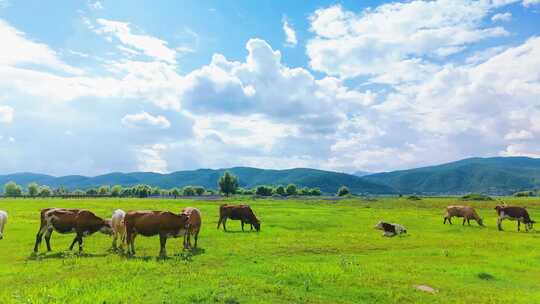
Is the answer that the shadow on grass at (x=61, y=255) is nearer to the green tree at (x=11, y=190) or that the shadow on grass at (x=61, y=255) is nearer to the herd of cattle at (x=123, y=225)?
the herd of cattle at (x=123, y=225)

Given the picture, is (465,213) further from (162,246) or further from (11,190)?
(11,190)

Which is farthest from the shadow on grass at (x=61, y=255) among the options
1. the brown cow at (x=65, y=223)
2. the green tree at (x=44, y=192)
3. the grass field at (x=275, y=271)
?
the green tree at (x=44, y=192)

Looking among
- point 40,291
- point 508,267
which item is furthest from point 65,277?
point 508,267

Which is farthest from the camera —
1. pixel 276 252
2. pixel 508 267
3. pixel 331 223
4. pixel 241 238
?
pixel 331 223

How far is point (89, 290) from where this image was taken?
46.1 ft

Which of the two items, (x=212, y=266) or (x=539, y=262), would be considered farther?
(x=539, y=262)

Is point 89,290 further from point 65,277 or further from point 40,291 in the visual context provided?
point 65,277

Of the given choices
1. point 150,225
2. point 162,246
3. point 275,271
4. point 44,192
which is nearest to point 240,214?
point 150,225

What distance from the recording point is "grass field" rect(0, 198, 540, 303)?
14.2 meters

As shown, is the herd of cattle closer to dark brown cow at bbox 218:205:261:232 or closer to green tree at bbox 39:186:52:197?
dark brown cow at bbox 218:205:261:232

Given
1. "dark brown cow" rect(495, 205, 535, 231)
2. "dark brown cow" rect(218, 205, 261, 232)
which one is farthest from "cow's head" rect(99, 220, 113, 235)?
"dark brown cow" rect(495, 205, 535, 231)

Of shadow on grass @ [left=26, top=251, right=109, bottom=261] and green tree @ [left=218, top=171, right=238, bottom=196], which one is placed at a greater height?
green tree @ [left=218, top=171, right=238, bottom=196]

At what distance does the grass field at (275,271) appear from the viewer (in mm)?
14227

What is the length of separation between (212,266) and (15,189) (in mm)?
203526
